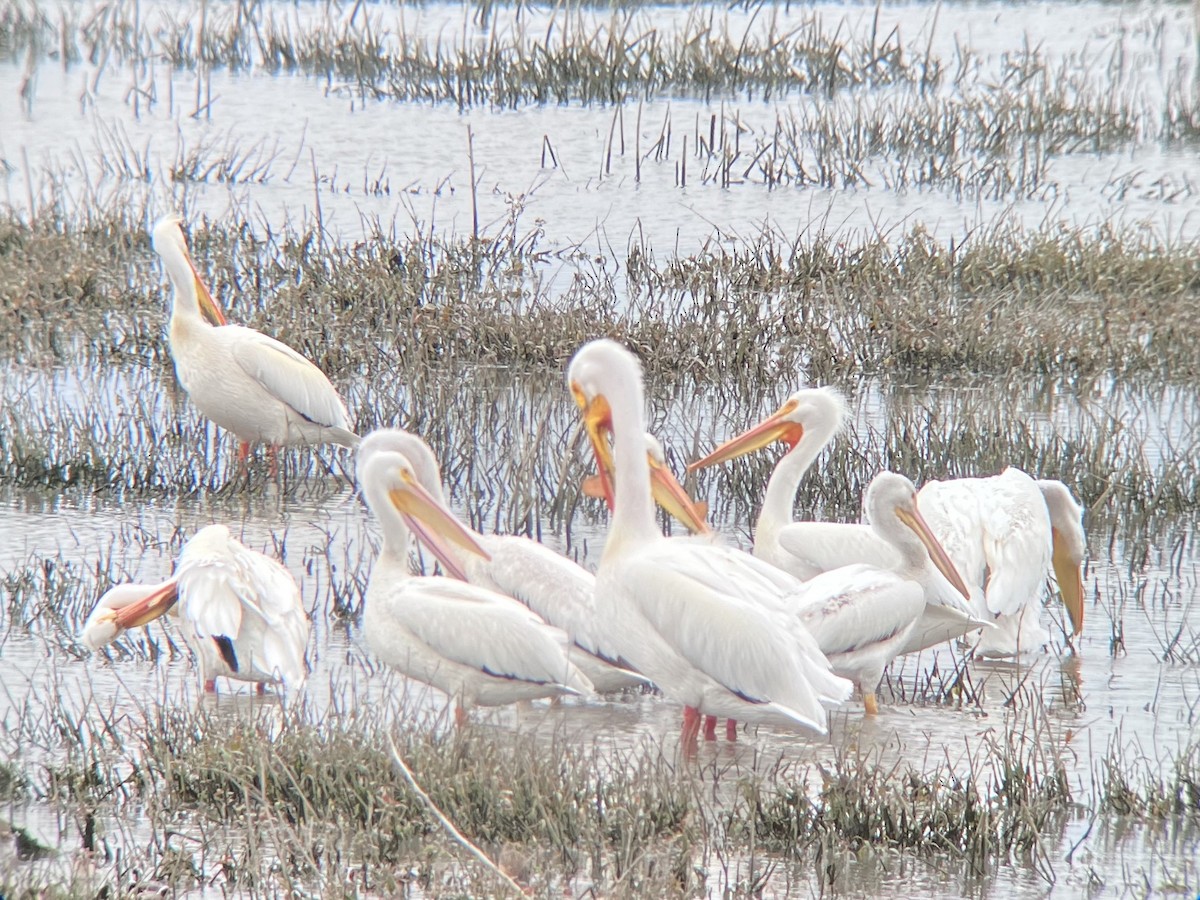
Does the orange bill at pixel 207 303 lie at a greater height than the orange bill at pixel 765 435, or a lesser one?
greater

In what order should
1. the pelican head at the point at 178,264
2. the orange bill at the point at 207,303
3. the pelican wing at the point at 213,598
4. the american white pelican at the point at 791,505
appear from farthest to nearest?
the orange bill at the point at 207,303, the pelican head at the point at 178,264, the american white pelican at the point at 791,505, the pelican wing at the point at 213,598

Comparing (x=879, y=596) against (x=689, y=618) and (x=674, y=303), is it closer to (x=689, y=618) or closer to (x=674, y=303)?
(x=689, y=618)

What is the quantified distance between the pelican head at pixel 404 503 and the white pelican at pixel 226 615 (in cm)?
36

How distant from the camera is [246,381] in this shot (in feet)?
24.6

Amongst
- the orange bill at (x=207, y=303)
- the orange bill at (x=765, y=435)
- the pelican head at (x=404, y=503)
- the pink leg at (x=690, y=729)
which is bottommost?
the pink leg at (x=690, y=729)

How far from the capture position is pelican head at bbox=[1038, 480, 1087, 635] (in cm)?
595

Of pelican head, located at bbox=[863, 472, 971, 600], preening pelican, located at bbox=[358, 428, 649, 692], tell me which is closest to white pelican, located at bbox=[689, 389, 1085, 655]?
pelican head, located at bbox=[863, 472, 971, 600]

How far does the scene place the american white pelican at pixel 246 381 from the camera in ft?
24.5

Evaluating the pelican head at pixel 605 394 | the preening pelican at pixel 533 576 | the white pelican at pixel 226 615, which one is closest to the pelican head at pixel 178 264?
the preening pelican at pixel 533 576

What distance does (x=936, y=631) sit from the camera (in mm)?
5441

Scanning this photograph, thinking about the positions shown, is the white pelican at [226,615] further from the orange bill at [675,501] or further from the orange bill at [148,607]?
the orange bill at [675,501]

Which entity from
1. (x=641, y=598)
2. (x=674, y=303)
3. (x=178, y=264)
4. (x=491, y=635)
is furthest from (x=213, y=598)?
(x=674, y=303)

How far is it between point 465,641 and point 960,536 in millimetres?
1802

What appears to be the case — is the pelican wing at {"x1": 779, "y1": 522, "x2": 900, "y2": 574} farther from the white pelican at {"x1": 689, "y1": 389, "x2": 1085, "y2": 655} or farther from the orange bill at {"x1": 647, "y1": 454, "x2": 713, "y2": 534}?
the orange bill at {"x1": 647, "y1": 454, "x2": 713, "y2": 534}
